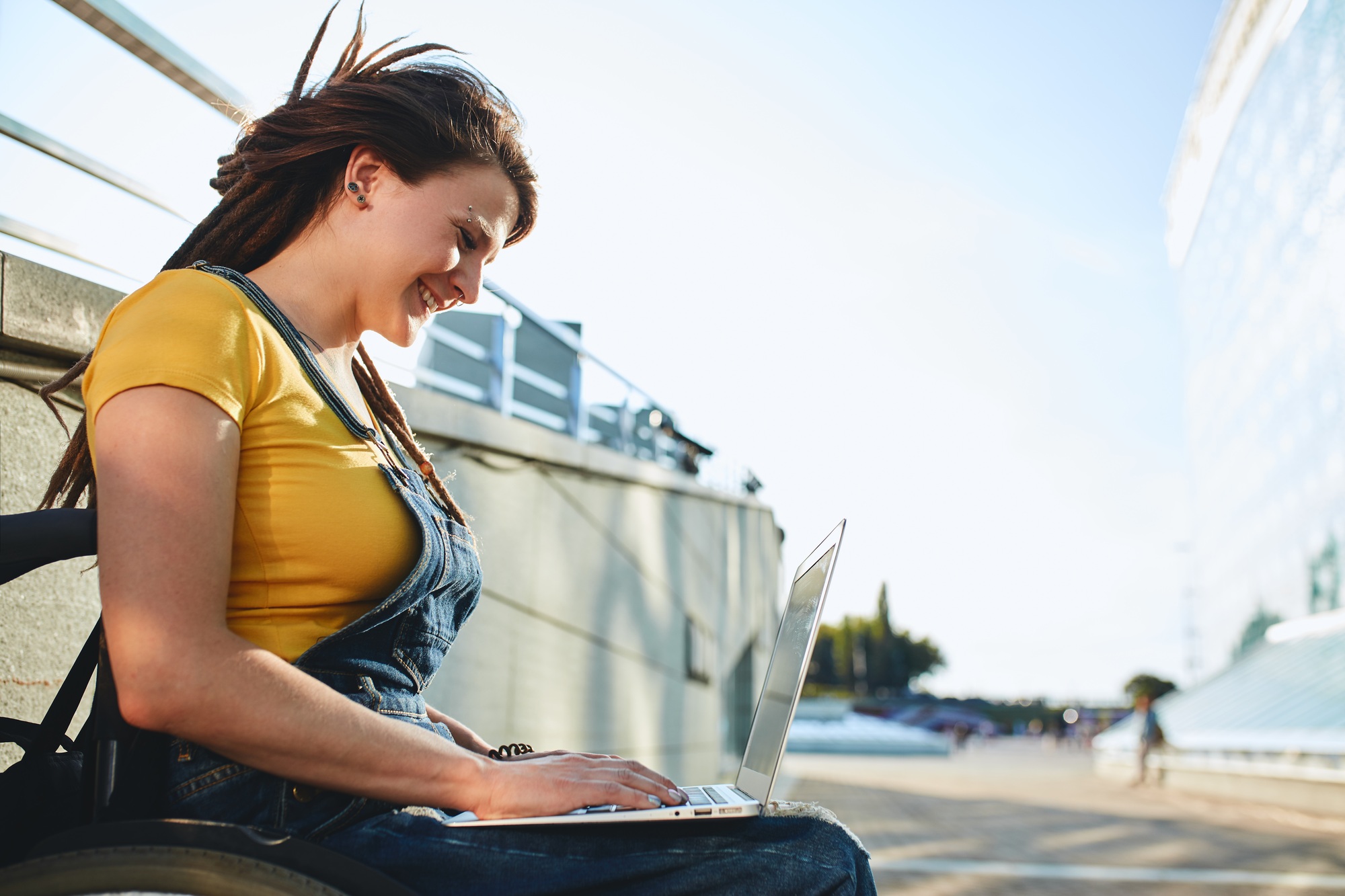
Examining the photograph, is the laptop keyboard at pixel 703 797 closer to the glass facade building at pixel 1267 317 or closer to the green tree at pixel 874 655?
the glass facade building at pixel 1267 317

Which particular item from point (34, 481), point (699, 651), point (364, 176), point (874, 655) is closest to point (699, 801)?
point (364, 176)

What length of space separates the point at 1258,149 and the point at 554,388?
133 ft

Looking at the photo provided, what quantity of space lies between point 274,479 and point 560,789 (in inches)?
21.7

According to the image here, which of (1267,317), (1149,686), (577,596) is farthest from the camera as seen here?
(1149,686)

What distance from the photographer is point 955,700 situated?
75625 mm

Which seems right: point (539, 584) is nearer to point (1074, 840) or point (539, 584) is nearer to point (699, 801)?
point (699, 801)

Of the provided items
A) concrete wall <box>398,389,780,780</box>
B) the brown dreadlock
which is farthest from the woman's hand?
concrete wall <box>398,389,780,780</box>

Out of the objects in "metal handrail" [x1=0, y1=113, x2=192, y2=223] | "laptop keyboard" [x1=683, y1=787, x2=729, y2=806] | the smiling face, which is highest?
"metal handrail" [x1=0, y1=113, x2=192, y2=223]

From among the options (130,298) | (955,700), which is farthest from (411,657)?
(955,700)

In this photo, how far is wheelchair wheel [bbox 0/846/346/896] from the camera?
1022 mm

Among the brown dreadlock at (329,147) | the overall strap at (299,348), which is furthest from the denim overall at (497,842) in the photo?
the brown dreadlock at (329,147)

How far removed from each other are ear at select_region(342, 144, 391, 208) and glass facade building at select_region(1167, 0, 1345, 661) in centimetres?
3321

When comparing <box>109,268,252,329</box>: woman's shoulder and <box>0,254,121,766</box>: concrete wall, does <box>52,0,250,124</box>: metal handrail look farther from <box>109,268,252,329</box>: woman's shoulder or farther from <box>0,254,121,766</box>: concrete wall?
<box>109,268,252,329</box>: woman's shoulder

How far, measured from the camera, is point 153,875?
1.02 meters
